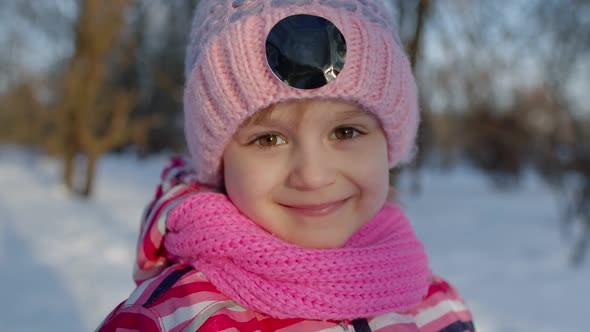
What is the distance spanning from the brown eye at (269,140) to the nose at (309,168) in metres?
0.05

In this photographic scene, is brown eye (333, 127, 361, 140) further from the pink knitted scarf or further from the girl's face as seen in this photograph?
the pink knitted scarf

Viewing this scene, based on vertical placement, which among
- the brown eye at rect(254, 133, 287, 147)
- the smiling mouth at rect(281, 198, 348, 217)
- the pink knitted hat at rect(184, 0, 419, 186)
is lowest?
the smiling mouth at rect(281, 198, 348, 217)

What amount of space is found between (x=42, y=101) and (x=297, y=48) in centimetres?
1487

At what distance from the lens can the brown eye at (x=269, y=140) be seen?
1.16 meters

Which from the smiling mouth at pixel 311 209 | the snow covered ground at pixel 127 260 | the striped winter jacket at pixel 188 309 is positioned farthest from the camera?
the snow covered ground at pixel 127 260

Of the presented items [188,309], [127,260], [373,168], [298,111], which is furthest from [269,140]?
[127,260]

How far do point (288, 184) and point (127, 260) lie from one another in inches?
135

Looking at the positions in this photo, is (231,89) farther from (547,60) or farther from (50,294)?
(547,60)

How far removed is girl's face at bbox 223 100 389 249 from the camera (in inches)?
44.4

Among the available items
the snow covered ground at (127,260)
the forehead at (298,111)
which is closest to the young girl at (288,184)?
the forehead at (298,111)

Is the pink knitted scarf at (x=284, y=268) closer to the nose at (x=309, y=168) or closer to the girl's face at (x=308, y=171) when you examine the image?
the girl's face at (x=308, y=171)

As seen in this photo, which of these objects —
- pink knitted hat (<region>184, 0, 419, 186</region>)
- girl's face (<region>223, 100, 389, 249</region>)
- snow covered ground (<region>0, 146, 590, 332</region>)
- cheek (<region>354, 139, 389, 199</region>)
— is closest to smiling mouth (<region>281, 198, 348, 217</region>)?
girl's face (<region>223, 100, 389, 249</region>)

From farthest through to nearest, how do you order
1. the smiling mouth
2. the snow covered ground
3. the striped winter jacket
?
the snow covered ground → the smiling mouth → the striped winter jacket

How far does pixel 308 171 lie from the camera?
1.11m
